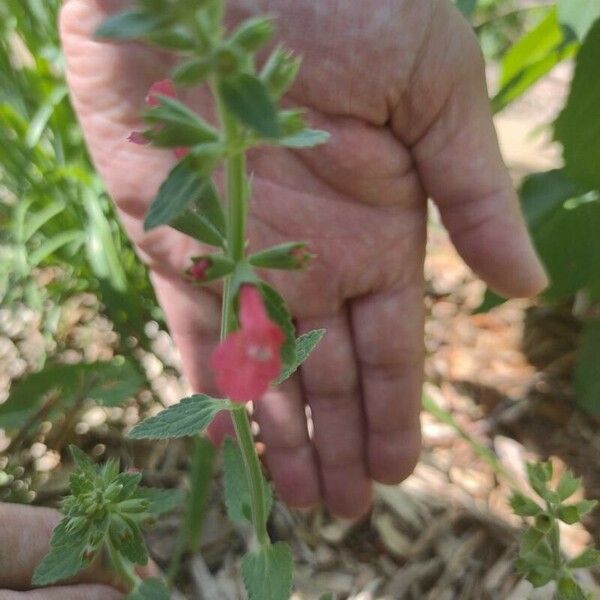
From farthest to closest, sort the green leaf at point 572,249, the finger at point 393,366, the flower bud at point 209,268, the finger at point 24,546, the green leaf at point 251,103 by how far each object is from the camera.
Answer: the green leaf at point 572,249 < the finger at point 393,366 < the finger at point 24,546 < the flower bud at point 209,268 < the green leaf at point 251,103

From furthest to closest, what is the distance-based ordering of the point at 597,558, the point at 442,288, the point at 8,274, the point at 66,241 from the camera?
1. the point at 442,288
2. the point at 8,274
3. the point at 66,241
4. the point at 597,558

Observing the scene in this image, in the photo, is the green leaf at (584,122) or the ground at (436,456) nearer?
the green leaf at (584,122)

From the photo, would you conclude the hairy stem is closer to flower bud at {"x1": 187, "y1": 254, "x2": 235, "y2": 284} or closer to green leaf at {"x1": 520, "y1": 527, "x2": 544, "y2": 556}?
flower bud at {"x1": 187, "y1": 254, "x2": 235, "y2": 284}

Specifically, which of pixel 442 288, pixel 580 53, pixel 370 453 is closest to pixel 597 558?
pixel 370 453

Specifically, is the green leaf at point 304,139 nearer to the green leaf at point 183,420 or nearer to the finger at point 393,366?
the green leaf at point 183,420

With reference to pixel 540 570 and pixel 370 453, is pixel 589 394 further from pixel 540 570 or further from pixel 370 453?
pixel 540 570

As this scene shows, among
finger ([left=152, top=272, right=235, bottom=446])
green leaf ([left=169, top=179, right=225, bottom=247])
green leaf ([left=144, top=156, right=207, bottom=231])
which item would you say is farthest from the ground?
green leaf ([left=144, top=156, right=207, bottom=231])

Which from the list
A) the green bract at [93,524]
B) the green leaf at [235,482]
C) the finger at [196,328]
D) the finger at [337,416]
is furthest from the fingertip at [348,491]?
the green bract at [93,524]
